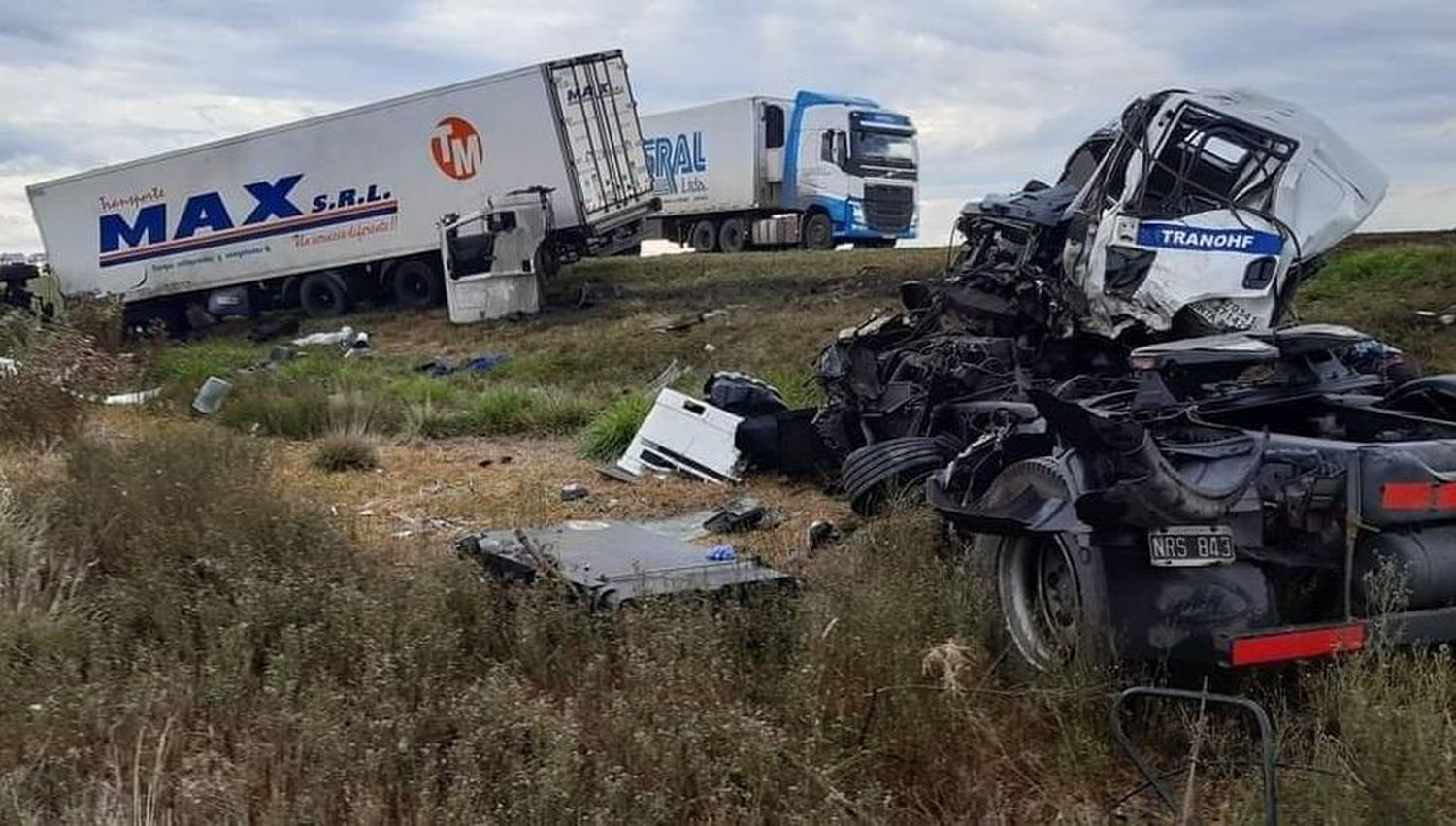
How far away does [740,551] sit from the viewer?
630 cm

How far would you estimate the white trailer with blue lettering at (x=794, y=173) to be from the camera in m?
24.9

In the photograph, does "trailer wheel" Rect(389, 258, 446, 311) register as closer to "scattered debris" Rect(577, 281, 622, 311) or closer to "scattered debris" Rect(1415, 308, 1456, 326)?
"scattered debris" Rect(577, 281, 622, 311)

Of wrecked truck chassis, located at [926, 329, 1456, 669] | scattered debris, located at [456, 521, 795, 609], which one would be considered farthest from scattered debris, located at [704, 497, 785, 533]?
wrecked truck chassis, located at [926, 329, 1456, 669]

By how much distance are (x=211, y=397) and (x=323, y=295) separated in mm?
10643

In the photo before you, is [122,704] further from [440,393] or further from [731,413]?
[440,393]

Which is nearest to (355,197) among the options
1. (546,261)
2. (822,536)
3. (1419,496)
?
(546,261)

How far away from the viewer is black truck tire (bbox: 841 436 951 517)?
5.75 m

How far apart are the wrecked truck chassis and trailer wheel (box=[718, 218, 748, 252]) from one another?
2271cm

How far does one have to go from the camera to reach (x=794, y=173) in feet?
82.8

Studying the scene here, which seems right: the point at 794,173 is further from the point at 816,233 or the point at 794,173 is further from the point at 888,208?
the point at 888,208

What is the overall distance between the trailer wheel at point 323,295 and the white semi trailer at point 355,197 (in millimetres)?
26

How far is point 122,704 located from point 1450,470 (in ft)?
12.3

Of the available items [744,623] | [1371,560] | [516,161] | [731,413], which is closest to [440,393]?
[731,413]

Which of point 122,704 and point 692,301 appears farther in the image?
point 692,301
